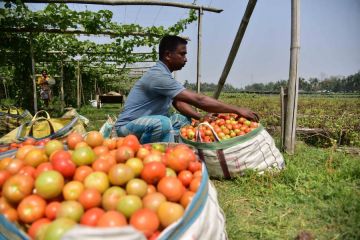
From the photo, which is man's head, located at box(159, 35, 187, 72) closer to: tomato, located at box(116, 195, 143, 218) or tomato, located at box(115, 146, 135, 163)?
tomato, located at box(115, 146, 135, 163)

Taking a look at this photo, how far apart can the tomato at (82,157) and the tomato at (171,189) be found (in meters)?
0.56

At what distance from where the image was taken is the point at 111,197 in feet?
5.84

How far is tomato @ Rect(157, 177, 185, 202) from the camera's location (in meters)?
1.86

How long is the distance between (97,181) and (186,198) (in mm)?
564

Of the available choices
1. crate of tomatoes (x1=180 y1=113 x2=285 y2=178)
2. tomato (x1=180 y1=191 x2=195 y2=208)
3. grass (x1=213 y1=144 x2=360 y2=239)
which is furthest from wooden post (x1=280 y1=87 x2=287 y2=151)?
tomato (x1=180 y1=191 x2=195 y2=208)

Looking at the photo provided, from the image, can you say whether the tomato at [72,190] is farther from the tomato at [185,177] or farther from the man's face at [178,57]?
the man's face at [178,57]

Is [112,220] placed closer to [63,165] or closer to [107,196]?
[107,196]

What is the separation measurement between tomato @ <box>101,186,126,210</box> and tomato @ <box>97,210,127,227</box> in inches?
5.7

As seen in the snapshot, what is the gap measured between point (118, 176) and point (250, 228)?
1.42 m

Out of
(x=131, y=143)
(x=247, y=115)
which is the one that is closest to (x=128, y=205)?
(x=131, y=143)

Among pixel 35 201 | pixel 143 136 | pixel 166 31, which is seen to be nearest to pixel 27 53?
pixel 166 31

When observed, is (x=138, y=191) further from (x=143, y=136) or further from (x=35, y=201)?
(x=143, y=136)

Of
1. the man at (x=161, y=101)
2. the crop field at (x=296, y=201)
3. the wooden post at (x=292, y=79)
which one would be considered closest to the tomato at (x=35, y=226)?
the crop field at (x=296, y=201)

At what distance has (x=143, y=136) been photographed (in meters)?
4.19
